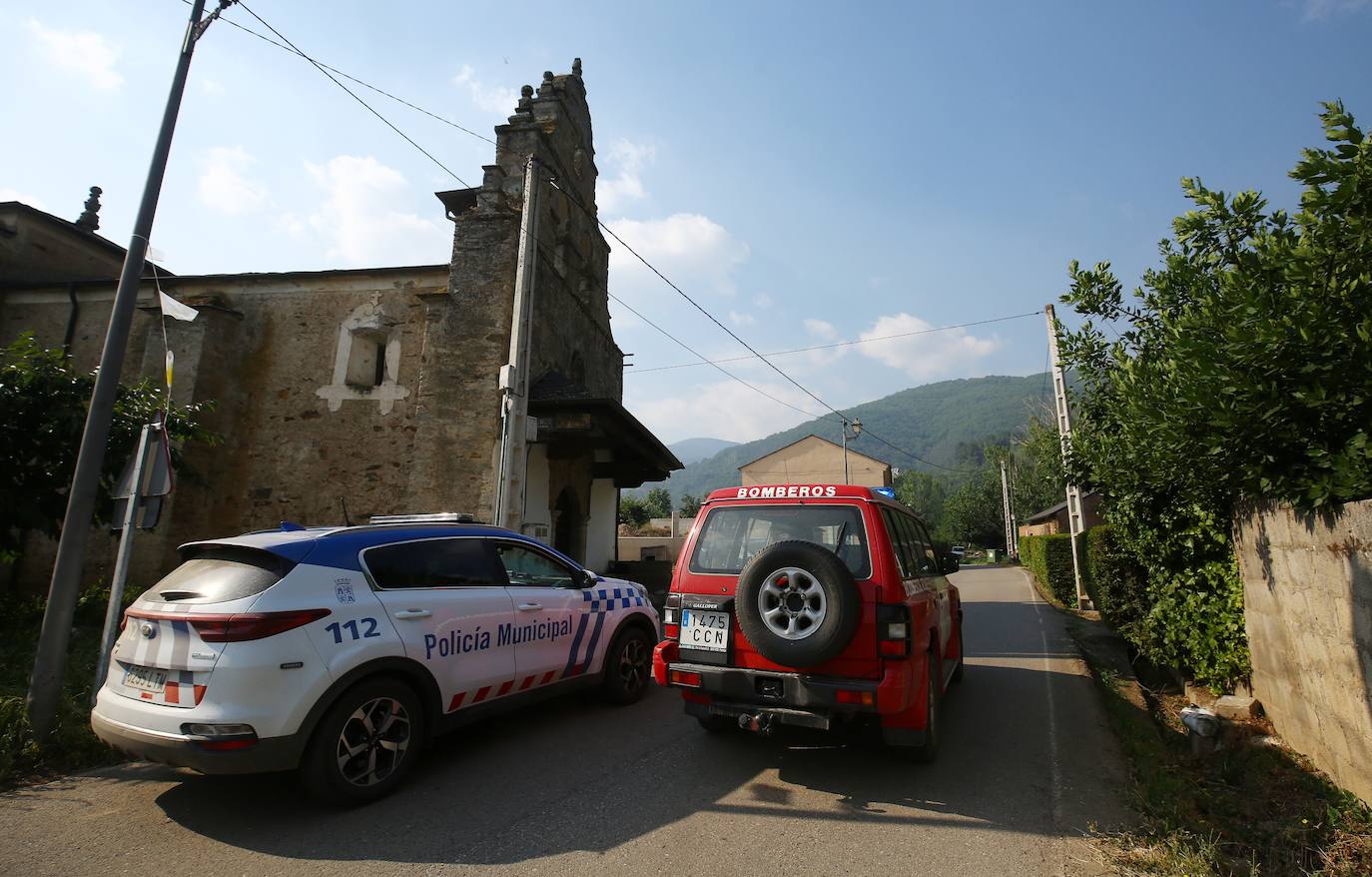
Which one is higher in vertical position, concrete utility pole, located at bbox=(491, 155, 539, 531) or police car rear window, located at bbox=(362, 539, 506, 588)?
concrete utility pole, located at bbox=(491, 155, 539, 531)

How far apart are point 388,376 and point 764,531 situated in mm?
10223

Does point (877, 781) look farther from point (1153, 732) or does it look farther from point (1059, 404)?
point (1059, 404)

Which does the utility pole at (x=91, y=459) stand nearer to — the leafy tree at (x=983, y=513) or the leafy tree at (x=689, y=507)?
the leafy tree at (x=689, y=507)

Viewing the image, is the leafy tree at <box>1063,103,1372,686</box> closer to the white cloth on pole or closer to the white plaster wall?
the white cloth on pole

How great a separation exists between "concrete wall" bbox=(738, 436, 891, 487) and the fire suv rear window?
151ft

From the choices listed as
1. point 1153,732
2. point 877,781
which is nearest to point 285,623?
point 877,781

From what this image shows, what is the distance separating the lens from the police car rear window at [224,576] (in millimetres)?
3783

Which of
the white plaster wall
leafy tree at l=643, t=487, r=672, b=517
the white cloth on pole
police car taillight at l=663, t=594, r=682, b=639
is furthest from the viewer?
leafy tree at l=643, t=487, r=672, b=517

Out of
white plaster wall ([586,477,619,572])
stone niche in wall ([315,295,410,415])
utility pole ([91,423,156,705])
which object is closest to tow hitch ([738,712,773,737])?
utility pole ([91,423,156,705])

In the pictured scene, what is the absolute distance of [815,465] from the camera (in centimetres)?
5203

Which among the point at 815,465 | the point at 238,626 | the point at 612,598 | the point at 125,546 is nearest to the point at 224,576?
the point at 238,626

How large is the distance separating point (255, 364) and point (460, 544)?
10.7m

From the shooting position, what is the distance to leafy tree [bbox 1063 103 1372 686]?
384 centimetres

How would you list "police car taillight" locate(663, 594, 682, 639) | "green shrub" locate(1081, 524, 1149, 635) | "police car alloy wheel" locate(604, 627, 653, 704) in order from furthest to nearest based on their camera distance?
"green shrub" locate(1081, 524, 1149, 635) → "police car alloy wheel" locate(604, 627, 653, 704) → "police car taillight" locate(663, 594, 682, 639)
